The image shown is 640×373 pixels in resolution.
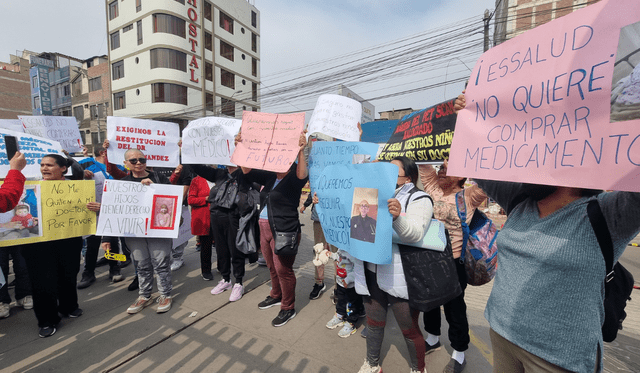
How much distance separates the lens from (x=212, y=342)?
2742 mm

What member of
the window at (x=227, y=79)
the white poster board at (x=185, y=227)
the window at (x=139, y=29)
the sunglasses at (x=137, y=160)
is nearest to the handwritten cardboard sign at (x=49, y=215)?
the sunglasses at (x=137, y=160)

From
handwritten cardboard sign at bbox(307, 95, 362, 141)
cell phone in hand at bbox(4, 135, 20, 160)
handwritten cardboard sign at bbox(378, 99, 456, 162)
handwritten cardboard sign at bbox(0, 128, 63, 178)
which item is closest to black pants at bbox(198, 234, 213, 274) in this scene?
handwritten cardboard sign at bbox(0, 128, 63, 178)

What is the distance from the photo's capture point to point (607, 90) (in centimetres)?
96

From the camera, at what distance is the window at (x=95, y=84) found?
27.3m

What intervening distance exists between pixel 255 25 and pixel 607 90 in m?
36.8

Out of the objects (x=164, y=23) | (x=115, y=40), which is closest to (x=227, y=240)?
(x=164, y=23)

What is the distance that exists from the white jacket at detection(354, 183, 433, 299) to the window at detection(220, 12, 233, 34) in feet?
106

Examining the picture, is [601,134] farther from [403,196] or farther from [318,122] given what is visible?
[318,122]

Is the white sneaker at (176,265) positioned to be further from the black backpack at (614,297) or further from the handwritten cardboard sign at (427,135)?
the black backpack at (614,297)

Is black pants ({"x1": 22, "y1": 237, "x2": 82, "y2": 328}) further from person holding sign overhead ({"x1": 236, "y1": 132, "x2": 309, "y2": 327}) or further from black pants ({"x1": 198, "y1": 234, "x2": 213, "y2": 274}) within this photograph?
person holding sign overhead ({"x1": 236, "y1": 132, "x2": 309, "y2": 327})

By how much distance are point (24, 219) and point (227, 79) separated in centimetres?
2912

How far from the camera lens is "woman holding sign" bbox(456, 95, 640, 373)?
1.08 meters

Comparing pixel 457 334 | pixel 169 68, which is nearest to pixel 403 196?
pixel 457 334

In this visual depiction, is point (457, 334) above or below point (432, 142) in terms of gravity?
below
